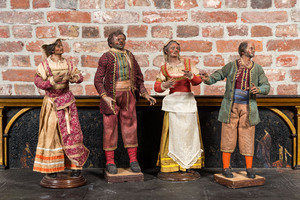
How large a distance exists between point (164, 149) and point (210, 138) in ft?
2.20

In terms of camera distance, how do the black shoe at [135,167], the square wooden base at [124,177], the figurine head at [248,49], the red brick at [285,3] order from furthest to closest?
the red brick at [285,3] < the black shoe at [135,167] < the square wooden base at [124,177] < the figurine head at [248,49]

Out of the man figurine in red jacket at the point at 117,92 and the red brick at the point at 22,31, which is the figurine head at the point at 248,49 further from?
the red brick at the point at 22,31

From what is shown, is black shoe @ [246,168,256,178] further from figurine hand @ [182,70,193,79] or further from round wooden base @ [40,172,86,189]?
round wooden base @ [40,172,86,189]

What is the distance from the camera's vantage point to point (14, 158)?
14.3ft

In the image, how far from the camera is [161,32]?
442 centimetres

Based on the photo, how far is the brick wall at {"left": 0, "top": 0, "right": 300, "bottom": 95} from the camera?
14.4 feet

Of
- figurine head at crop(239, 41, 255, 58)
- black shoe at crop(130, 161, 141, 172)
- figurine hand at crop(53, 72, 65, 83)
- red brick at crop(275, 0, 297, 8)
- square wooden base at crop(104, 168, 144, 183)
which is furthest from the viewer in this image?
red brick at crop(275, 0, 297, 8)

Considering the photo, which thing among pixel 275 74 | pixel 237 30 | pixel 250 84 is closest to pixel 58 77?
pixel 250 84

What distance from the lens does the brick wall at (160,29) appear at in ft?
14.4

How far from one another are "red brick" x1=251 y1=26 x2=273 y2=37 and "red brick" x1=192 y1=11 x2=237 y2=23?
0.24 m

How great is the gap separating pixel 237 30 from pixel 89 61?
168 cm

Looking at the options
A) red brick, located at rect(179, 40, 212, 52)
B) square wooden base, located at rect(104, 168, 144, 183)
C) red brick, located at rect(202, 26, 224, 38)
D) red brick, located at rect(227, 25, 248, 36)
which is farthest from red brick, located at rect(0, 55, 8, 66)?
red brick, located at rect(227, 25, 248, 36)

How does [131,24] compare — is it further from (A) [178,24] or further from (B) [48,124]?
(B) [48,124]

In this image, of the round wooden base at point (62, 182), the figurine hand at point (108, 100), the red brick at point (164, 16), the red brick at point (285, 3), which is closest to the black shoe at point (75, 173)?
the round wooden base at point (62, 182)
